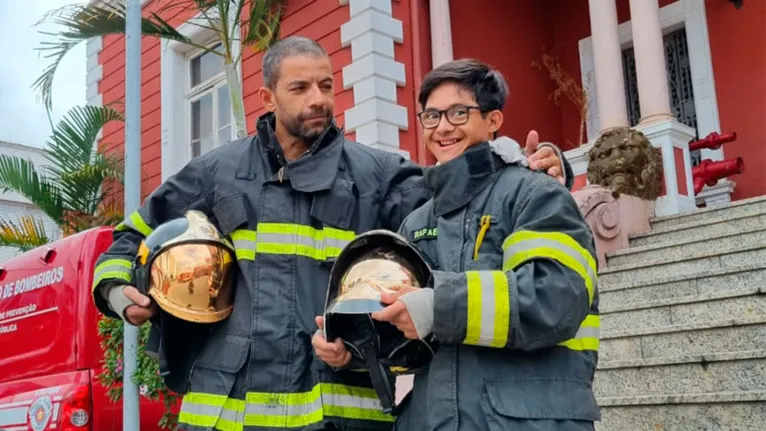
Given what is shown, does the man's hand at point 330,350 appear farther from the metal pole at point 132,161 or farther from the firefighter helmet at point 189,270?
the metal pole at point 132,161

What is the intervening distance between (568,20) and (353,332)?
9873mm

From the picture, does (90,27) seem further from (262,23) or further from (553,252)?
(553,252)

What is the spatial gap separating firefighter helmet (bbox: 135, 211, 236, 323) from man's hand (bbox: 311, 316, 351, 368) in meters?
0.44

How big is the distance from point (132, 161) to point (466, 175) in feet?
8.17

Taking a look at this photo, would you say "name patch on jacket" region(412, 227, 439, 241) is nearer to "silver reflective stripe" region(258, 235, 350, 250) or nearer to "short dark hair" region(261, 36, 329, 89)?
"silver reflective stripe" region(258, 235, 350, 250)

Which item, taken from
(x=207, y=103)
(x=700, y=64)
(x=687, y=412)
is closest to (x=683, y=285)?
(x=687, y=412)

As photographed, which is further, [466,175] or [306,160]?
[306,160]

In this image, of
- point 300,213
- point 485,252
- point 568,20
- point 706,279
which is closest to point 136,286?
point 300,213

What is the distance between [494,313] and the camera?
5.72 feet

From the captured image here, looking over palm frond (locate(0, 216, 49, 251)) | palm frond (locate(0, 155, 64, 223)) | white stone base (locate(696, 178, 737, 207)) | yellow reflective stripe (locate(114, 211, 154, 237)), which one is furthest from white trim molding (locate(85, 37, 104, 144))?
yellow reflective stripe (locate(114, 211, 154, 237))

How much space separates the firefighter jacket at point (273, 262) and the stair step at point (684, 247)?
12.9 feet

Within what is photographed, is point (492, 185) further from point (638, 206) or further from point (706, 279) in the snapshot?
point (638, 206)

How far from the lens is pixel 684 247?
20.7 ft

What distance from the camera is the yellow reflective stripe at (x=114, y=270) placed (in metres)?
2.51
